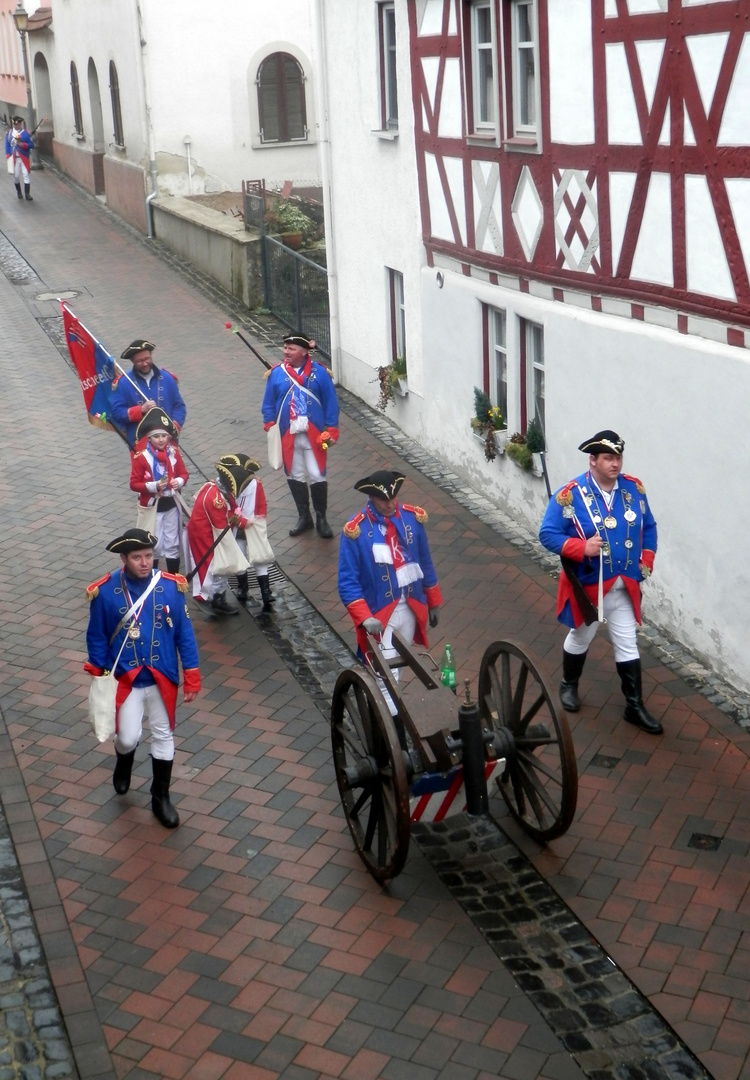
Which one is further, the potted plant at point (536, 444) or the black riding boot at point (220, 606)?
the potted plant at point (536, 444)

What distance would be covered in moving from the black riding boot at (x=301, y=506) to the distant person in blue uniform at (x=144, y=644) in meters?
4.32

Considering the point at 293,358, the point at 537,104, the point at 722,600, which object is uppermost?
the point at 537,104

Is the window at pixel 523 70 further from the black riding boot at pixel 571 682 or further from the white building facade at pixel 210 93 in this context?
the white building facade at pixel 210 93

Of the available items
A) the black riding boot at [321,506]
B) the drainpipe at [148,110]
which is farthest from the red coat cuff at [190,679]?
the drainpipe at [148,110]

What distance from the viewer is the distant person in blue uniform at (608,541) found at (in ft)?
25.5

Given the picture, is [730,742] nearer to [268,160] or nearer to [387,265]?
[387,265]

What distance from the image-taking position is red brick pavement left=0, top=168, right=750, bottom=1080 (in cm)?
572

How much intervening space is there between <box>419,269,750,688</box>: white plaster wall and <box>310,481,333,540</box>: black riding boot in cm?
168

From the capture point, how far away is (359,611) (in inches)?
291

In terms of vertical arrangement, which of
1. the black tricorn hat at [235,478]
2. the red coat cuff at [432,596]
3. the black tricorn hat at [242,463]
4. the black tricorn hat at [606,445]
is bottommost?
the red coat cuff at [432,596]

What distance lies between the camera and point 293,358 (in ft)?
37.2

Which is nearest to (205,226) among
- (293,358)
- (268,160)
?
(268,160)

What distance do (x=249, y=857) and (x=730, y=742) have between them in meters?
2.90

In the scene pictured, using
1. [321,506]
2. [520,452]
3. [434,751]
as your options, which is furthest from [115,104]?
[434,751]
